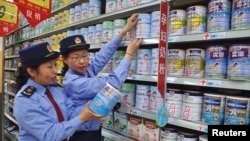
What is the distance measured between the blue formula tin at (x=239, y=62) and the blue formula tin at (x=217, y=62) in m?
0.06

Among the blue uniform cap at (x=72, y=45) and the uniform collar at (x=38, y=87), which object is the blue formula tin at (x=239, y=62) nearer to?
the blue uniform cap at (x=72, y=45)

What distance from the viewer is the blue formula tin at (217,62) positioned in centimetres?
149

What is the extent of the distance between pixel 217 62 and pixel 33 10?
2653mm

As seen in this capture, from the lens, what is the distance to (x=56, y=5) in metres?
3.68

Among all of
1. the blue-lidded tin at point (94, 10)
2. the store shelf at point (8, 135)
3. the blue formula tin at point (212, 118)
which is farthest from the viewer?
the store shelf at point (8, 135)

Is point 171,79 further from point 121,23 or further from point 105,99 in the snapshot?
point 121,23

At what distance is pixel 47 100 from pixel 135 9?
921mm

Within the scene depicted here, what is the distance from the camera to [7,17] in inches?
204

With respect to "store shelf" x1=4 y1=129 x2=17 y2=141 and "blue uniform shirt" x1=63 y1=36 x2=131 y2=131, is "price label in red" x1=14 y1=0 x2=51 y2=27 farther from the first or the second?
"store shelf" x1=4 y1=129 x2=17 y2=141

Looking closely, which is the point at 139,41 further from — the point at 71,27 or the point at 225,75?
the point at 71,27

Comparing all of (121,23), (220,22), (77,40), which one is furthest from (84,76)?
(220,22)

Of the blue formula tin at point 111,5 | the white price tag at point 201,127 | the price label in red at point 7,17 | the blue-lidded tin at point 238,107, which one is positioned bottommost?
the white price tag at point 201,127

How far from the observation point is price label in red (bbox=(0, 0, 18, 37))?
Answer: 5.11 m

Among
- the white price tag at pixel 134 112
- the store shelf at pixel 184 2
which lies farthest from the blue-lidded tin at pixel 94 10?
the white price tag at pixel 134 112
